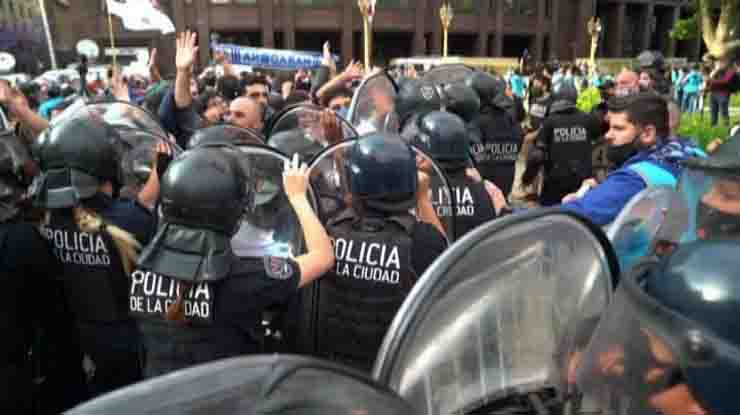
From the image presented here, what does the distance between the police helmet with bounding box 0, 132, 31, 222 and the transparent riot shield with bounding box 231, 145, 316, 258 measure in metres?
0.90

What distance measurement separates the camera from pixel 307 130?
13.3 ft

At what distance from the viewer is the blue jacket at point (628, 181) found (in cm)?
254

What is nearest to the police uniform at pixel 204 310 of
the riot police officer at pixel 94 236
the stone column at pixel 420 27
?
the riot police officer at pixel 94 236

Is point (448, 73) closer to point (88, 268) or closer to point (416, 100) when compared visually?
point (416, 100)

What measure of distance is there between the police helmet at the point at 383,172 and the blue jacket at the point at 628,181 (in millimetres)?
790

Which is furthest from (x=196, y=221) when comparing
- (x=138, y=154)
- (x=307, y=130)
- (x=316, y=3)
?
(x=316, y=3)

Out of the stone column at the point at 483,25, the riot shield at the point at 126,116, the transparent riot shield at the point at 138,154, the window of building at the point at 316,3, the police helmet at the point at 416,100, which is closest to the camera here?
the transparent riot shield at the point at 138,154

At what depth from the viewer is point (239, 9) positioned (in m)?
38.2

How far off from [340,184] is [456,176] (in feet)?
2.22

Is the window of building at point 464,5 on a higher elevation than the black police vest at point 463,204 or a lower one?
higher

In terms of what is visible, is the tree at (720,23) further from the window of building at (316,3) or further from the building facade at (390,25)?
the window of building at (316,3)

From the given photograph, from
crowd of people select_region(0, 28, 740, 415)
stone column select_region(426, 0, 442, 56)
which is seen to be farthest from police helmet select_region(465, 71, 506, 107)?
stone column select_region(426, 0, 442, 56)

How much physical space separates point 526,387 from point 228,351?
938 millimetres

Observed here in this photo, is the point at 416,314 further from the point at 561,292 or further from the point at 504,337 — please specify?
the point at 561,292
